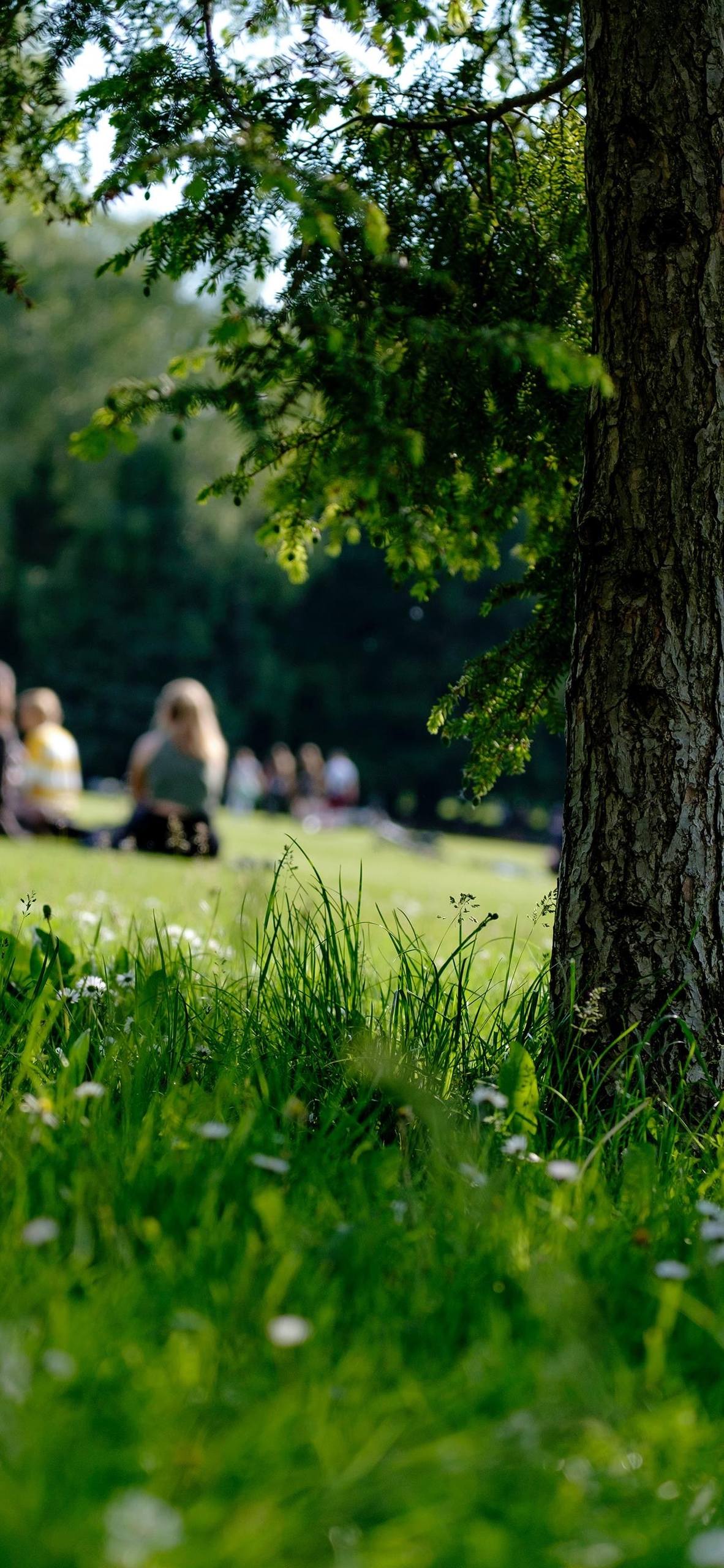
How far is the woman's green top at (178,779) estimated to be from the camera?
38.0 ft

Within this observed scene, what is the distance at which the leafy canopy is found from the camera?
2.53m

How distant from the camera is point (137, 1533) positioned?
48.5 inches

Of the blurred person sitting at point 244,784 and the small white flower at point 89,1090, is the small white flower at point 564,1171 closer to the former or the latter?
the small white flower at point 89,1090

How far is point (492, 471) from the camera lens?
151 inches

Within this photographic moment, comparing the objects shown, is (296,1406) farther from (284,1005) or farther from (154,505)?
A: (154,505)

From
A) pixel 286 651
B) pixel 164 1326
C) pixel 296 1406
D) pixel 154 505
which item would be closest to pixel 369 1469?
pixel 296 1406

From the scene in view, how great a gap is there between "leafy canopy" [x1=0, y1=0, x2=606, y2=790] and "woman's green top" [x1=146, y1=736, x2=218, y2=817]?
754 cm

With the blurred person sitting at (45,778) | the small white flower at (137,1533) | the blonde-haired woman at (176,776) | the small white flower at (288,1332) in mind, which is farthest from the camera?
the blurred person sitting at (45,778)

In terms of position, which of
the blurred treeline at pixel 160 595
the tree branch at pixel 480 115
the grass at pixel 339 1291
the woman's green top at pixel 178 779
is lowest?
the grass at pixel 339 1291

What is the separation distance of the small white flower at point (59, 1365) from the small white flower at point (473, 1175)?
0.85m

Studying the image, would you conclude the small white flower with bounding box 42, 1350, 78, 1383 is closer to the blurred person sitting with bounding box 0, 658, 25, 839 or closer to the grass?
the grass

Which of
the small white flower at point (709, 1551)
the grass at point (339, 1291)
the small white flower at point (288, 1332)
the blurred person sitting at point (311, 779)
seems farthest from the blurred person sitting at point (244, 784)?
the small white flower at point (709, 1551)

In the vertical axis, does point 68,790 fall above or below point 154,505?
below

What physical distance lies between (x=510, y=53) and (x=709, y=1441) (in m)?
3.88
